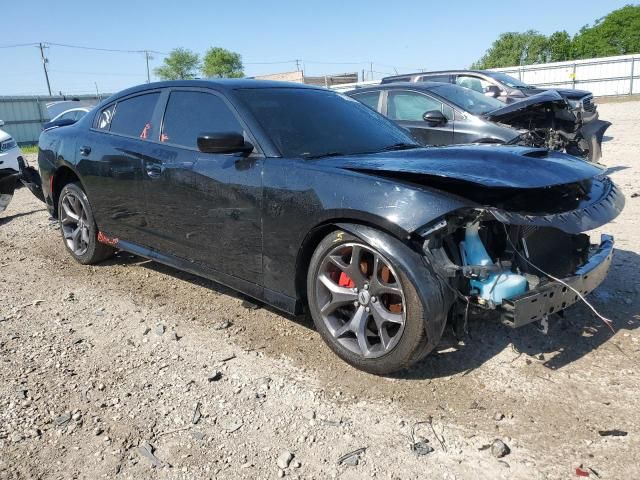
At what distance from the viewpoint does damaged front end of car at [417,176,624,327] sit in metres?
2.65

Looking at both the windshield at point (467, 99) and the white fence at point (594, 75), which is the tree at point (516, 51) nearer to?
the white fence at point (594, 75)

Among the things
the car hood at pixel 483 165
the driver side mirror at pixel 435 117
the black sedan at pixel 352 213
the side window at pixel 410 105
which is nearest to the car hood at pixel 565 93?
the side window at pixel 410 105

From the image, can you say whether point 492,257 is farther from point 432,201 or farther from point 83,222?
point 83,222

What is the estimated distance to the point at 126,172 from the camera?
4340 mm

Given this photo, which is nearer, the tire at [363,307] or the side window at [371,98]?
the tire at [363,307]

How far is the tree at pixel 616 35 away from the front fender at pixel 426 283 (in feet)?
256

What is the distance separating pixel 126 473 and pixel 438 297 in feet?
5.33

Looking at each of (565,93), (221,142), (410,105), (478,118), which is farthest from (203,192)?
(565,93)

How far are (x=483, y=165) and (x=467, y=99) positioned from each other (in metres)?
5.02

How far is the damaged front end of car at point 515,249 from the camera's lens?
2.65 m

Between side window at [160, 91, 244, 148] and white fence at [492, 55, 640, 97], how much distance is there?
2889cm

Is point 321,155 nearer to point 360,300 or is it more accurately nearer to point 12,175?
point 360,300

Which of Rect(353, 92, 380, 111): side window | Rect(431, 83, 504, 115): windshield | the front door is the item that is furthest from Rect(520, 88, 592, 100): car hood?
the front door

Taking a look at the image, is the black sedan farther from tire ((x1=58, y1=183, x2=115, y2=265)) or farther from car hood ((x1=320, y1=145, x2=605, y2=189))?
tire ((x1=58, y1=183, x2=115, y2=265))
